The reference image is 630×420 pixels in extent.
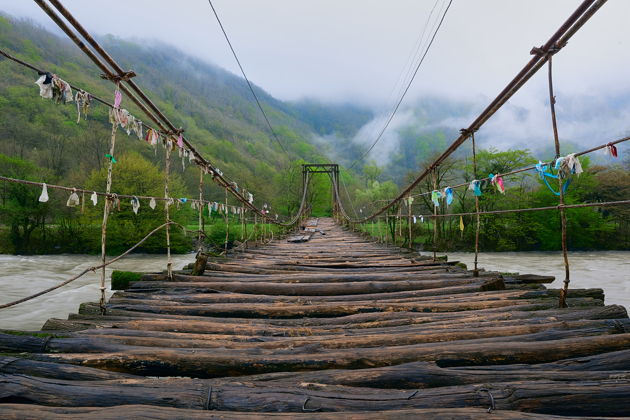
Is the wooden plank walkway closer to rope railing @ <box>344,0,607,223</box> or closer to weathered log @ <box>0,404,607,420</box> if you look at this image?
weathered log @ <box>0,404,607,420</box>

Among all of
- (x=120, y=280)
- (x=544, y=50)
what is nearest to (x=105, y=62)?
(x=120, y=280)

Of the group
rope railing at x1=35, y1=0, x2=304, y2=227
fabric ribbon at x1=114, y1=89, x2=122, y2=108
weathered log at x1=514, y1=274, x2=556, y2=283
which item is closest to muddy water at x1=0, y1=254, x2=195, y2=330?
rope railing at x1=35, y1=0, x2=304, y2=227

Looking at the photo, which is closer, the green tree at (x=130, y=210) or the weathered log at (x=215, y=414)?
the weathered log at (x=215, y=414)

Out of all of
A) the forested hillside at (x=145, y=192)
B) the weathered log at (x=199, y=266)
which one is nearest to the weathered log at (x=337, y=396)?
the weathered log at (x=199, y=266)

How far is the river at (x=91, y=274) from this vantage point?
13.3 metres

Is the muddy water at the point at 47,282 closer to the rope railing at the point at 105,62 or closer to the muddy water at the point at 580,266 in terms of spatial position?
the rope railing at the point at 105,62

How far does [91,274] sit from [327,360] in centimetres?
2297

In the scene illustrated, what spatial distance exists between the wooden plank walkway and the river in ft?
41.9

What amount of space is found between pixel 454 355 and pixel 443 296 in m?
1.34

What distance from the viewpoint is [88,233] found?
A: 24.0m

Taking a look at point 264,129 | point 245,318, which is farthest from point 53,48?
point 245,318

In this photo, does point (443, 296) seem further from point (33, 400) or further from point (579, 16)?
point (33, 400)

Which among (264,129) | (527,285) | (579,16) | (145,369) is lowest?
(145,369)

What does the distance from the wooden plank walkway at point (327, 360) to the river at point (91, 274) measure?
503 inches
